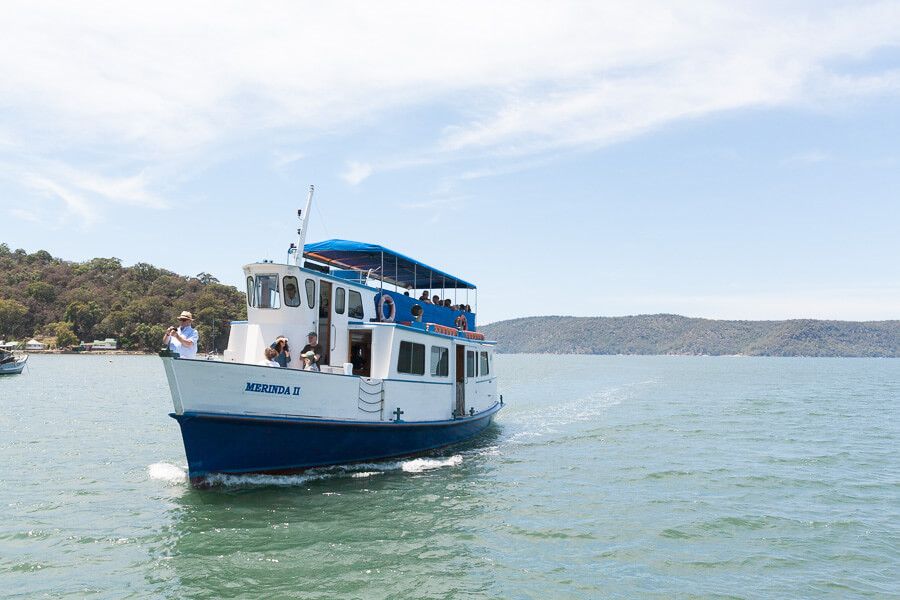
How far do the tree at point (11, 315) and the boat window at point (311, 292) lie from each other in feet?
489

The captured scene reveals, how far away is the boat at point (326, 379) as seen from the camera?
1312cm

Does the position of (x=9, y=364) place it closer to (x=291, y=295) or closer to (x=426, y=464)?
(x=291, y=295)

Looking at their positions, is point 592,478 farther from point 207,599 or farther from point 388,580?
point 207,599

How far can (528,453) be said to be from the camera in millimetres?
20797

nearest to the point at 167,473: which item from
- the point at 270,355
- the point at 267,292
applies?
the point at 270,355

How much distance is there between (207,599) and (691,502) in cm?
1029

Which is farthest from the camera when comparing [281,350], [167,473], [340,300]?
[340,300]

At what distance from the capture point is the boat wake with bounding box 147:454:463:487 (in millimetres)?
13758

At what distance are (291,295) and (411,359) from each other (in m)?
3.79

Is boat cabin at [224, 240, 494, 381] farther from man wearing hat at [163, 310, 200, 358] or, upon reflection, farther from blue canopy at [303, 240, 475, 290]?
man wearing hat at [163, 310, 200, 358]

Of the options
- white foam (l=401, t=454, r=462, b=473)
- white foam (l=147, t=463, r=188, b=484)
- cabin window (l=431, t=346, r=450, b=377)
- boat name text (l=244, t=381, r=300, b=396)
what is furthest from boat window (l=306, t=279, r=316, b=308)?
white foam (l=147, t=463, r=188, b=484)

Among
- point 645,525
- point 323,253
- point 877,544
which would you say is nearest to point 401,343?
point 323,253

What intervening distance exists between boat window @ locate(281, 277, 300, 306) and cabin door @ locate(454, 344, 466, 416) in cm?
707

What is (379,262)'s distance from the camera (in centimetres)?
2069
